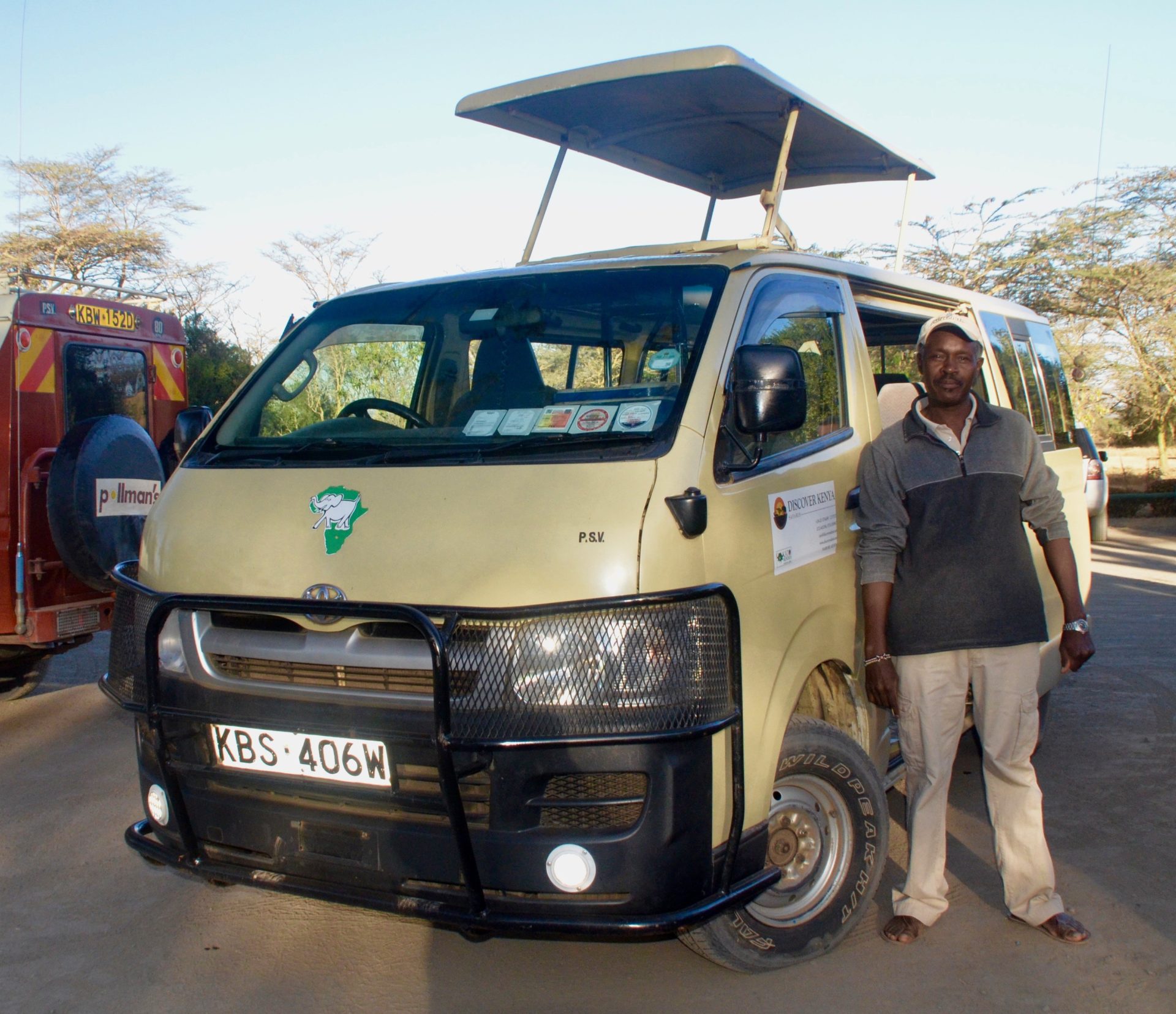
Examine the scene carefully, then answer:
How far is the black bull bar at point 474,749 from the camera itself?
8.59 ft

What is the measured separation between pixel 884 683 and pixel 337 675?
171 cm

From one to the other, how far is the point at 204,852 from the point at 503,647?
112 centimetres

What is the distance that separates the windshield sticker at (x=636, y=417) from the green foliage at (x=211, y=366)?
51.7ft

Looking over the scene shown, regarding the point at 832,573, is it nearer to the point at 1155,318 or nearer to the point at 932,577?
the point at 932,577

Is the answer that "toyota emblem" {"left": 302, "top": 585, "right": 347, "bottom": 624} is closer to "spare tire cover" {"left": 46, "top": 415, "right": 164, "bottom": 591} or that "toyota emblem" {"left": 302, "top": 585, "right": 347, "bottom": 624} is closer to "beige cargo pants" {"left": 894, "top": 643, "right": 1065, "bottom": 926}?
"beige cargo pants" {"left": 894, "top": 643, "right": 1065, "bottom": 926}

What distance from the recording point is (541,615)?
2.66 metres

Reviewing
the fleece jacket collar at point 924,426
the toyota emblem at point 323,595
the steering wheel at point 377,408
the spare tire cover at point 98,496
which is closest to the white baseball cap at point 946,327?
the fleece jacket collar at point 924,426

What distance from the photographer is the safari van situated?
8.78ft

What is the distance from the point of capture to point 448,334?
154 inches

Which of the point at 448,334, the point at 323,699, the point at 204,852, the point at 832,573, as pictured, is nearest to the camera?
the point at 323,699

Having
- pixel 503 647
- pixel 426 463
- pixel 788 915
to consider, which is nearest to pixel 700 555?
pixel 503 647

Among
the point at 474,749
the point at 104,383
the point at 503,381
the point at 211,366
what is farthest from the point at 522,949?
the point at 211,366

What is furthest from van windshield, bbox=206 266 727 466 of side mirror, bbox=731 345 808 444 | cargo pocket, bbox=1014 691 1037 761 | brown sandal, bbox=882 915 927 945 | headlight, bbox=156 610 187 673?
brown sandal, bbox=882 915 927 945

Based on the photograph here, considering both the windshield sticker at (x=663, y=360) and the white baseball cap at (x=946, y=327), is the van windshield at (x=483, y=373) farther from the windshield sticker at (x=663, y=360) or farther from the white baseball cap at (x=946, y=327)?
the white baseball cap at (x=946, y=327)
